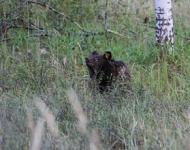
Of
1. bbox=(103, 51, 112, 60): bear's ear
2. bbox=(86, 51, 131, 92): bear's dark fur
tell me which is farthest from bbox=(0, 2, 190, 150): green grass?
bbox=(103, 51, 112, 60): bear's ear

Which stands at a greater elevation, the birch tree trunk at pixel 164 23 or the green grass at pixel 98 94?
the birch tree trunk at pixel 164 23

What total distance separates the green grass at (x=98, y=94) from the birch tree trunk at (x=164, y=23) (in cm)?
15

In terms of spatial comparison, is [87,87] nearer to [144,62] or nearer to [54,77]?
[54,77]

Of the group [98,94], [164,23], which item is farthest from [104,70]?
[164,23]

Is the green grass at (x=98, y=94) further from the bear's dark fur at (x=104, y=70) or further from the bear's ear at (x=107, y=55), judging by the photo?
the bear's ear at (x=107, y=55)

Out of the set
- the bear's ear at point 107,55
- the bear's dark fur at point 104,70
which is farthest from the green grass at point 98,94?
the bear's ear at point 107,55

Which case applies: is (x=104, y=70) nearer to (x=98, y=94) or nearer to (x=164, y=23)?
(x=98, y=94)

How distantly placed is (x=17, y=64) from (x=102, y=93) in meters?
1.48

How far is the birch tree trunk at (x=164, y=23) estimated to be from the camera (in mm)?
7023

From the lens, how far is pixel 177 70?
262 inches

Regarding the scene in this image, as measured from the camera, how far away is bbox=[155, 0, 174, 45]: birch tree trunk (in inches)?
277

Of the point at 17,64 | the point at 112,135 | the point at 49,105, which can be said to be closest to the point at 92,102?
the point at 49,105

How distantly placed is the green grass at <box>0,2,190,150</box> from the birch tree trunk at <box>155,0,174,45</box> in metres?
0.15

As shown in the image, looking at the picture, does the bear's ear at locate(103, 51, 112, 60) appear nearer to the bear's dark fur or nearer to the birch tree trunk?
the bear's dark fur
